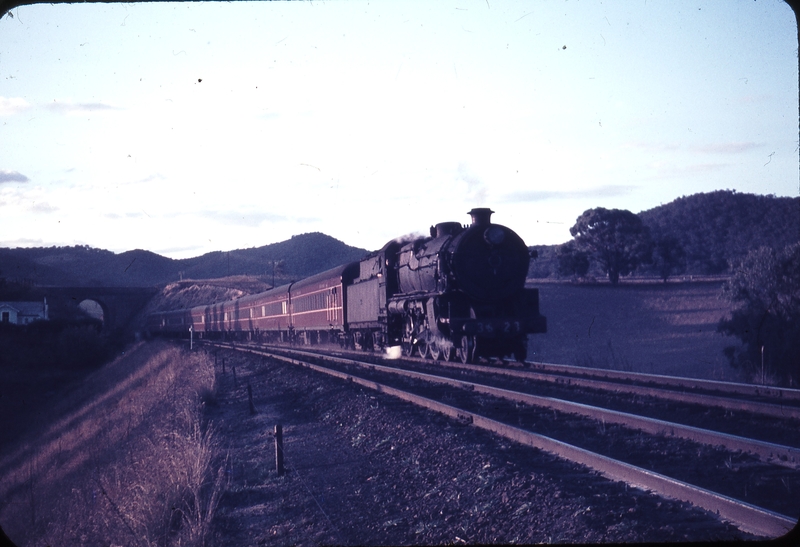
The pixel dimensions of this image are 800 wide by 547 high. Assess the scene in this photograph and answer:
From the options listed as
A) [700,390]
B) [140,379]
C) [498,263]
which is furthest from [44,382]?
[700,390]

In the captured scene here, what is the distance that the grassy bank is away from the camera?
29784mm

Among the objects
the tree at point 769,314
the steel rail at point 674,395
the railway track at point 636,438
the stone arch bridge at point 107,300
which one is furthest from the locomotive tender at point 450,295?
the stone arch bridge at point 107,300

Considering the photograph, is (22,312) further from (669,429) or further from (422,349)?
(669,429)

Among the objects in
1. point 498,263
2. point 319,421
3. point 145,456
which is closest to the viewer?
point 145,456

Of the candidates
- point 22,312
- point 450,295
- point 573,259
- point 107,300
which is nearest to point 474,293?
point 450,295

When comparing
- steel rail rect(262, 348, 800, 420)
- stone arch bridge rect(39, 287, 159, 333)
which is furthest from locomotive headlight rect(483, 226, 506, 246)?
stone arch bridge rect(39, 287, 159, 333)

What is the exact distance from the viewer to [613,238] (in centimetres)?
4691

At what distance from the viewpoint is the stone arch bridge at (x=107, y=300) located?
76625 mm

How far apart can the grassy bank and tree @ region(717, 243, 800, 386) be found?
5.39 ft

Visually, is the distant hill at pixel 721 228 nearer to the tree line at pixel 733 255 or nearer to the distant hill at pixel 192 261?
the tree line at pixel 733 255

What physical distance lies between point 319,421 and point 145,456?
3.19m

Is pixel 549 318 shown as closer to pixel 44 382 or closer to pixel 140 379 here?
pixel 140 379

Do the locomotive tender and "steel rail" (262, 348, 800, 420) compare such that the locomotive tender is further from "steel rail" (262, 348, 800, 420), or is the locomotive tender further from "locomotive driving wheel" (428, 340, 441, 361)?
"steel rail" (262, 348, 800, 420)

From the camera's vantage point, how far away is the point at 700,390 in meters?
13.0
